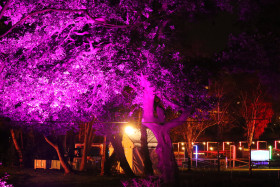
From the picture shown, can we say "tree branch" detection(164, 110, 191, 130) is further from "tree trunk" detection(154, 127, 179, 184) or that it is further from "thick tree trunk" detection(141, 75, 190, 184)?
"tree trunk" detection(154, 127, 179, 184)

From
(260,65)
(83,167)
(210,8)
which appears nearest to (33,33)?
(210,8)

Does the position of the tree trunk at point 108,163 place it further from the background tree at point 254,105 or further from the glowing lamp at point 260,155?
the background tree at point 254,105

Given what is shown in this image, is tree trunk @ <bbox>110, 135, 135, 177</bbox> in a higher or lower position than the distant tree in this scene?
lower

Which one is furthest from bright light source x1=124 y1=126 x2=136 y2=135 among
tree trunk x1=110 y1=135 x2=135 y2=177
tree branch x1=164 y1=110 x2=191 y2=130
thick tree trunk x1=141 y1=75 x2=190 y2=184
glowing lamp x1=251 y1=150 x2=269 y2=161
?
tree branch x1=164 y1=110 x2=191 y2=130

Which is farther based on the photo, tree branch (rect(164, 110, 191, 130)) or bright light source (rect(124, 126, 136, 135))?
bright light source (rect(124, 126, 136, 135))

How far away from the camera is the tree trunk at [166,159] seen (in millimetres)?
20469

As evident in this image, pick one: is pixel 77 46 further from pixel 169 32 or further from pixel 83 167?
pixel 83 167

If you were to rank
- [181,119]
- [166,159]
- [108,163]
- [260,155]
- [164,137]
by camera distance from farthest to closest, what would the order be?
[260,155] → [108,163] → [164,137] → [166,159] → [181,119]

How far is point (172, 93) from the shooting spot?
736 inches

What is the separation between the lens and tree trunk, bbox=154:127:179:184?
20.5 metres

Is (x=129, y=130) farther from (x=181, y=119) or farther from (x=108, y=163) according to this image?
(x=181, y=119)

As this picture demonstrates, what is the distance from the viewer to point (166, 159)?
20672 mm

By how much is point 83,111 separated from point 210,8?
837 centimetres

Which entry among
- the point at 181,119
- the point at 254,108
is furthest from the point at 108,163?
the point at 254,108
